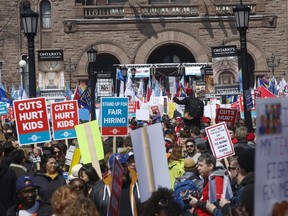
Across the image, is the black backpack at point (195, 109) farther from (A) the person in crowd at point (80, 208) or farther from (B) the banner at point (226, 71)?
(A) the person in crowd at point (80, 208)

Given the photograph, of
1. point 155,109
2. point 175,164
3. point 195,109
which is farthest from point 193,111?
point 155,109

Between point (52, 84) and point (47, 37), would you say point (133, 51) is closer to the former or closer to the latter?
point (47, 37)

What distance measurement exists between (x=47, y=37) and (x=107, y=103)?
121 feet

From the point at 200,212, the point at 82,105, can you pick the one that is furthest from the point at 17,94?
the point at 200,212

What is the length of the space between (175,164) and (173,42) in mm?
39177

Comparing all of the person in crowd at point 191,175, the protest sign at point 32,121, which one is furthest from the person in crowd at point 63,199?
the protest sign at point 32,121

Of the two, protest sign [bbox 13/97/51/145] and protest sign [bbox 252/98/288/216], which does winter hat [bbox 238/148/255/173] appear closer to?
protest sign [bbox 252/98/288/216]

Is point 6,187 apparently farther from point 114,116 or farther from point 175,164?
point 114,116

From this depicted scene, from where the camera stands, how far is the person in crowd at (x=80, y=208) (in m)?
7.10

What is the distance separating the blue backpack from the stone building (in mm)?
40678

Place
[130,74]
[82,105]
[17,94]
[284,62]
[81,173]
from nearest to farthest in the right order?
[81,173] → [82,105] → [17,94] → [130,74] → [284,62]

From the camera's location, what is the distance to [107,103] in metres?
16.9

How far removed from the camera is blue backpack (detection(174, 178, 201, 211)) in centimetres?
1059

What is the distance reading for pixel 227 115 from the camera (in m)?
21.5
